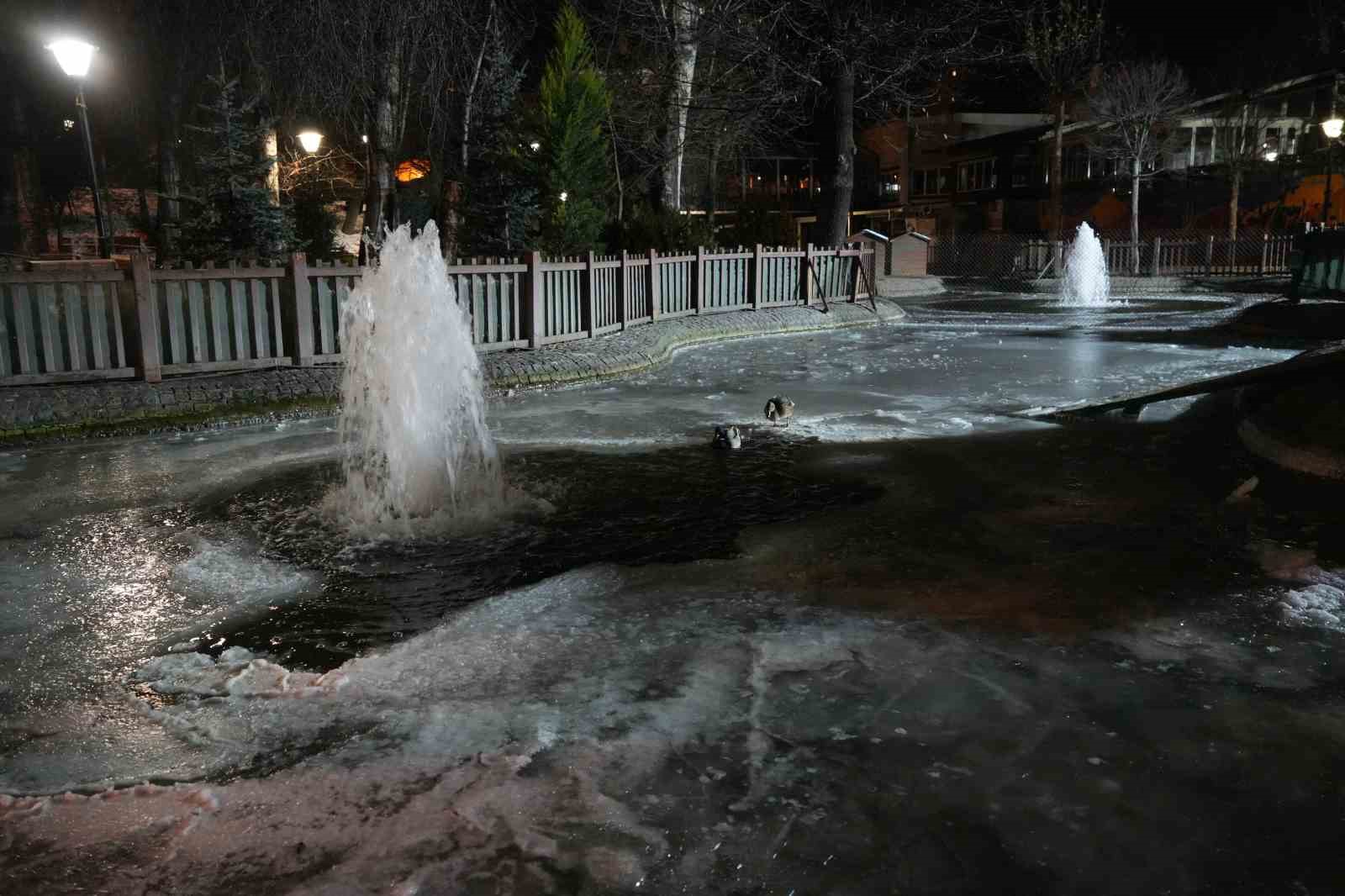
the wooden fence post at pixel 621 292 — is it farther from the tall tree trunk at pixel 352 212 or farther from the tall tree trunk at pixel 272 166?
the tall tree trunk at pixel 352 212

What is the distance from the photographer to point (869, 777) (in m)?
4.00

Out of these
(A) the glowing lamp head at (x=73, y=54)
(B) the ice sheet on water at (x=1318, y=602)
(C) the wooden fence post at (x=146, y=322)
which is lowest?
(B) the ice sheet on water at (x=1318, y=602)

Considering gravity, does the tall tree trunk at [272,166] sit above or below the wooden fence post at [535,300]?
above

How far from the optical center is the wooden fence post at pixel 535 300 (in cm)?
1585

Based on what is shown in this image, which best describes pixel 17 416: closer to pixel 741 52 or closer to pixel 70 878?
pixel 70 878

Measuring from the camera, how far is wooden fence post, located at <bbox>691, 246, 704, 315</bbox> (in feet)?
71.6

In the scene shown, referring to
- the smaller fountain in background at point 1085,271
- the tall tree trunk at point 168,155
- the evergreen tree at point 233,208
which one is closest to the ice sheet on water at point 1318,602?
the evergreen tree at point 233,208

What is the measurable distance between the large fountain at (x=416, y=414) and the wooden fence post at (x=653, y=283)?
10261 mm

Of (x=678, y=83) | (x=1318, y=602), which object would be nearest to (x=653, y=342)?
(x=1318, y=602)

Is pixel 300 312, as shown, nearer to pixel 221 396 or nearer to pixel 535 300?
pixel 221 396

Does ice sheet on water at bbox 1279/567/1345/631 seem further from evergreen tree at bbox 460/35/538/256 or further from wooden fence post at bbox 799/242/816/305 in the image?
wooden fence post at bbox 799/242/816/305

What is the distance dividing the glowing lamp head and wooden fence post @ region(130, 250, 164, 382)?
6087 millimetres

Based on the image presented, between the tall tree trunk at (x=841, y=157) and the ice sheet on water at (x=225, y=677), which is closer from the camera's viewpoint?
the ice sheet on water at (x=225, y=677)

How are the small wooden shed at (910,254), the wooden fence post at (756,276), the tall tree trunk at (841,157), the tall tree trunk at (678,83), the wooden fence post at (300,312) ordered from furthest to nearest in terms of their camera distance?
the small wooden shed at (910,254), the tall tree trunk at (841,157), the tall tree trunk at (678,83), the wooden fence post at (756,276), the wooden fence post at (300,312)
